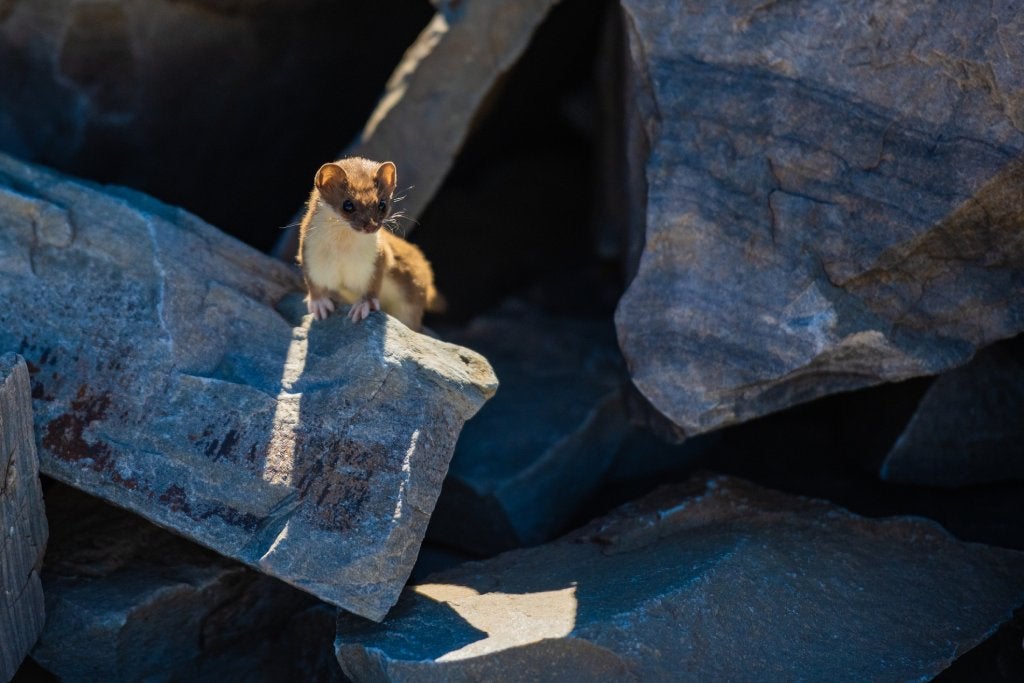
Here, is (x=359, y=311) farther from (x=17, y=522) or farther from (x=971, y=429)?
(x=971, y=429)

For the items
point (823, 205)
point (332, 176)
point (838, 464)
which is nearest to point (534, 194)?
point (838, 464)

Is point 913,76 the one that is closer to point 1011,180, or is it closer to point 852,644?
point 1011,180

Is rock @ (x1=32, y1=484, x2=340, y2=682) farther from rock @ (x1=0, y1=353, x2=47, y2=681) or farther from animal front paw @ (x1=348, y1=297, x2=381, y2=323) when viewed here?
animal front paw @ (x1=348, y1=297, x2=381, y2=323)

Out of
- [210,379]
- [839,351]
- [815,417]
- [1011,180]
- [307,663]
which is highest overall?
[1011,180]

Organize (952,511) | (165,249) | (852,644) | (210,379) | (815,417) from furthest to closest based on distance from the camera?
1. (815,417)
2. (952,511)
3. (165,249)
4. (210,379)
5. (852,644)

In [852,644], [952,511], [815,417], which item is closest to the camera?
[852,644]

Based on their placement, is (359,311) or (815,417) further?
(815,417)

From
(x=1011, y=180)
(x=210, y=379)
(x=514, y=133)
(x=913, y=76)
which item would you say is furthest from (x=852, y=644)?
(x=514, y=133)
